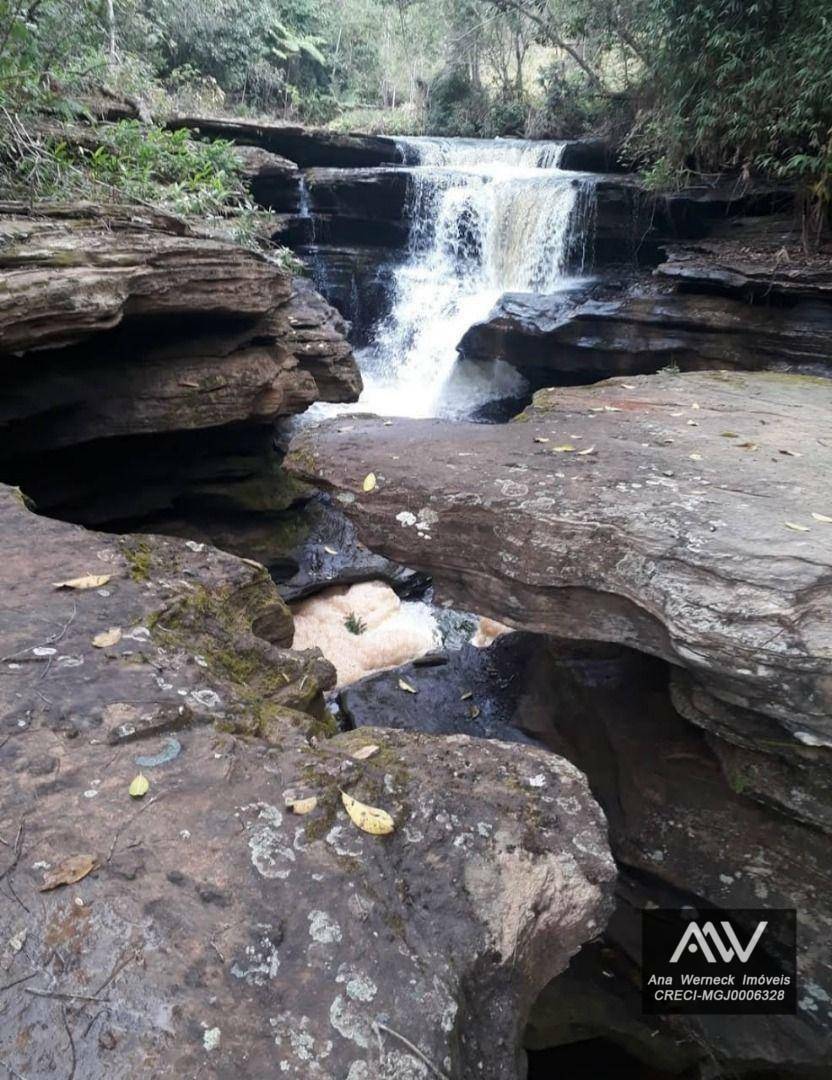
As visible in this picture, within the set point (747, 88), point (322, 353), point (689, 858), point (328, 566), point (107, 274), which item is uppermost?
point (747, 88)

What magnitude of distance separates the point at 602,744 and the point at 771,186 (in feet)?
24.5

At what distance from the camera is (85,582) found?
10.2 feet

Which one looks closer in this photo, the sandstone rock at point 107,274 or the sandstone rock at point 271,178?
the sandstone rock at point 107,274

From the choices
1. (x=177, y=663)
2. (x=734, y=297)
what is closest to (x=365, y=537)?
(x=177, y=663)

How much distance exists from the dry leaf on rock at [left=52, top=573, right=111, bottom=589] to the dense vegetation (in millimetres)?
4681

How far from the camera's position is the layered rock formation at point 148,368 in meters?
5.09

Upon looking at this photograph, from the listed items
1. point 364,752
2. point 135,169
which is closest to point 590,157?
point 135,169

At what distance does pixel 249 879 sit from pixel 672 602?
2043 mm

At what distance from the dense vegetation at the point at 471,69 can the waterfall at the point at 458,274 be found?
172 centimetres

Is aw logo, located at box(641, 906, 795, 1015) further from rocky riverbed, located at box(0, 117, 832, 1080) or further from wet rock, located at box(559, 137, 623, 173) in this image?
wet rock, located at box(559, 137, 623, 173)

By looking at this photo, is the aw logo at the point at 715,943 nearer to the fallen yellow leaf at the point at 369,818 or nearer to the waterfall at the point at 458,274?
the fallen yellow leaf at the point at 369,818

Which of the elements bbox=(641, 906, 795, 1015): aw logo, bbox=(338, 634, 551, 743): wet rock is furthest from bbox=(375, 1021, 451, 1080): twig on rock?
bbox=(338, 634, 551, 743): wet rock

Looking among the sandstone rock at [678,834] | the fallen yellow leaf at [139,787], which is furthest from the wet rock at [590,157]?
the fallen yellow leaf at [139,787]

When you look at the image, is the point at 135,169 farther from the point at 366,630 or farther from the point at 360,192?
the point at 360,192
